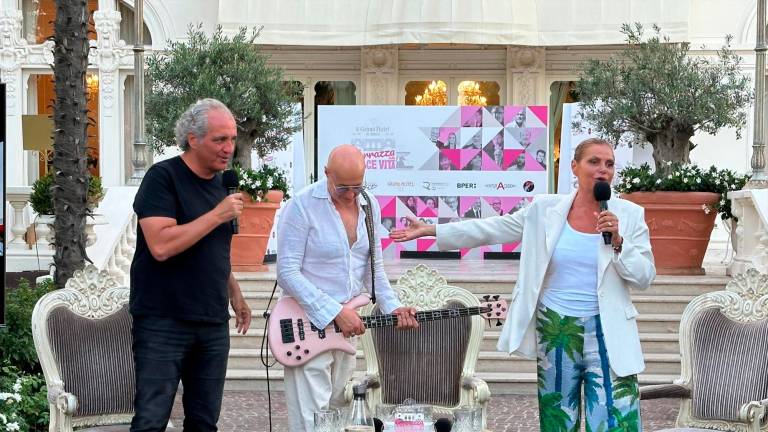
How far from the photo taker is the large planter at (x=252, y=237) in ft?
41.8

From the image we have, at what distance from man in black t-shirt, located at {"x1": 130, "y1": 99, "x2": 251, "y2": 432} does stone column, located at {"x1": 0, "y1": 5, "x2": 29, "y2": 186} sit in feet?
53.1

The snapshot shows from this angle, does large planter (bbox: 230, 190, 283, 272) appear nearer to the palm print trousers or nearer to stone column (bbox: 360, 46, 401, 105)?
the palm print trousers

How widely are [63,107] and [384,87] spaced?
12735 mm

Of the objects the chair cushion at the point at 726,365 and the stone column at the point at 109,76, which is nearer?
the chair cushion at the point at 726,365

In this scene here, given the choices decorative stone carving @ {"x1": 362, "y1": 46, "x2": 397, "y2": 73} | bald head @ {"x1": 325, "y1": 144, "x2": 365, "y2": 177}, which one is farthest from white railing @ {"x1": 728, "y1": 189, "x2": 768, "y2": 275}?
decorative stone carving @ {"x1": 362, "y1": 46, "x2": 397, "y2": 73}

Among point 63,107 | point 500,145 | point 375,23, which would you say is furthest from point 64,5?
point 375,23

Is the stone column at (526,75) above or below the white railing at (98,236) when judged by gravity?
above

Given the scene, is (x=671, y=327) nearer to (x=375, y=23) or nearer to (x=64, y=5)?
(x=64, y=5)

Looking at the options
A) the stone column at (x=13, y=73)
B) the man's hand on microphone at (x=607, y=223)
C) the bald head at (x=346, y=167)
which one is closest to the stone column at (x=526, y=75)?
the stone column at (x=13, y=73)

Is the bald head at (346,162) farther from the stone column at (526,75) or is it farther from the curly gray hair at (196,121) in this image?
the stone column at (526,75)

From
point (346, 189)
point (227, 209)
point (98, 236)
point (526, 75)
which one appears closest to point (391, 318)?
point (346, 189)

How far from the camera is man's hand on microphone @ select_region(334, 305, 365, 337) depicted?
5.70 meters

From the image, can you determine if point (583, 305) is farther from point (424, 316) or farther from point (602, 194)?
point (424, 316)

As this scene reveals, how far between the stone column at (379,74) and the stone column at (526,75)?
179 centimetres
